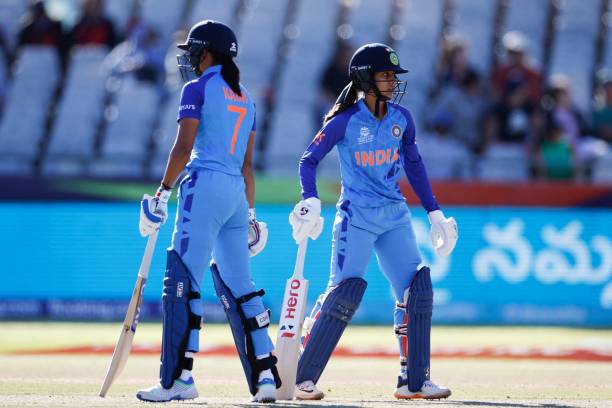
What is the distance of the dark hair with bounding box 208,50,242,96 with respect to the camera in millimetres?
7234

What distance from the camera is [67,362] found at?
1056cm

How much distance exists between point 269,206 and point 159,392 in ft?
31.3

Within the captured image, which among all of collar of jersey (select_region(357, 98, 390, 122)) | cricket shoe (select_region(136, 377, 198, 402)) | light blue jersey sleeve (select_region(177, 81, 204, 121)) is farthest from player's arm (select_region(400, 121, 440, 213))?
cricket shoe (select_region(136, 377, 198, 402))

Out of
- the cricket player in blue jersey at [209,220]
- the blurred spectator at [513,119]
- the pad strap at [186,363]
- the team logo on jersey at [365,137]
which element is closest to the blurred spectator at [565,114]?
the blurred spectator at [513,119]

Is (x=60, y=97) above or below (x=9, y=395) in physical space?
above

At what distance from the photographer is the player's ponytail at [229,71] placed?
7234mm

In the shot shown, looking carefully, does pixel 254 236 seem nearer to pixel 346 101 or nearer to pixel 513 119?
pixel 346 101

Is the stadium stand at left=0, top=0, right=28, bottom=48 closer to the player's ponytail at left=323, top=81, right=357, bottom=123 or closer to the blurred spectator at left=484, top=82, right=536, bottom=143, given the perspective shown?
the blurred spectator at left=484, top=82, right=536, bottom=143

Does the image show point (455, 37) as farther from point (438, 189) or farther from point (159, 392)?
point (159, 392)

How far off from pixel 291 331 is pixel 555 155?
9.57 meters

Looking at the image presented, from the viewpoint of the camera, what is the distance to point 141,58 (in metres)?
18.6

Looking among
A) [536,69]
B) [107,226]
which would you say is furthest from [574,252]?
[107,226]

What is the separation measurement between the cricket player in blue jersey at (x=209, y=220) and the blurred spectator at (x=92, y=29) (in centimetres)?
1208

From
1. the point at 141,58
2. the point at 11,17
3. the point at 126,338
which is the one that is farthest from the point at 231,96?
the point at 11,17
